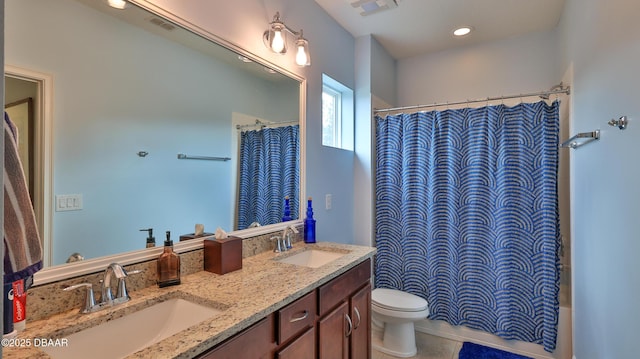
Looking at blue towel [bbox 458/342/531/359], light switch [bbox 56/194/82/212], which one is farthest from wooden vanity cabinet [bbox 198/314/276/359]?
blue towel [bbox 458/342/531/359]

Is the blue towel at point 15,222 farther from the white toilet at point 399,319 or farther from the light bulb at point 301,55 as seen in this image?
the white toilet at point 399,319

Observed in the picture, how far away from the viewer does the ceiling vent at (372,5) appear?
2.15 m

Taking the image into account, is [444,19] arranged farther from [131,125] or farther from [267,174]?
[131,125]

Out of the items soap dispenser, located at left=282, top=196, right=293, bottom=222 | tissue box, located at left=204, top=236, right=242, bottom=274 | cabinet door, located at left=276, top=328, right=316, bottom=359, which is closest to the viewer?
cabinet door, located at left=276, top=328, right=316, bottom=359

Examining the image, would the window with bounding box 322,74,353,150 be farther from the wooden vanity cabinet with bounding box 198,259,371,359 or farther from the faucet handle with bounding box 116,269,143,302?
the faucet handle with bounding box 116,269,143,302

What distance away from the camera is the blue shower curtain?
217cm

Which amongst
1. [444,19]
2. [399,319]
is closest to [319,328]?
[399,319]

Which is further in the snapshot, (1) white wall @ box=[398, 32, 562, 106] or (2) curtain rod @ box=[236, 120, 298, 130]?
(1) white wall @ box=[398, 32, 562, 106]

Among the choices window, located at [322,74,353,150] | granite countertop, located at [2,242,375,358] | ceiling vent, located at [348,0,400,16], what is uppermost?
ceiling vent, located at [348,0,400,16]

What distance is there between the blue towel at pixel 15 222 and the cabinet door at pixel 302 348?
2.59ft

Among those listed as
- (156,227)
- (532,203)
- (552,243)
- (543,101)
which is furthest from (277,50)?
(552,243)

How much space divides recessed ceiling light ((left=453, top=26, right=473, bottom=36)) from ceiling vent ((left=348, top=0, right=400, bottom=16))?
2.46 feet

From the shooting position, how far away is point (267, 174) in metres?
1.84

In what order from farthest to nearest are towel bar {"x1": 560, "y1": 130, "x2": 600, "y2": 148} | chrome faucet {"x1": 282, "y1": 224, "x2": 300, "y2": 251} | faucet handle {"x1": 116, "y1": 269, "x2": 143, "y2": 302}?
chrome faucet {"x1": 282, "y1": 224, "x2": 300, "y2": 251}
towel bar {"x1": 560, "y1": 130, "x2": 600, "y2": 148}
faucet handle {"x1": 116, "y1": 269, "x2": 143, "y2": 302}
